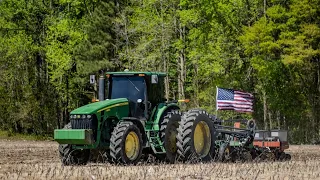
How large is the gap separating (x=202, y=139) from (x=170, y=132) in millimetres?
1196

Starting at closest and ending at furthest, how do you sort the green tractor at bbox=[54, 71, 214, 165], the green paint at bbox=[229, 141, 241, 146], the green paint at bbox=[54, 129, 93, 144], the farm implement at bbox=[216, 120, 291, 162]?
the green paint at bbox=[54, 129, 93, 144] → the green tractor at bbox=[54, 71, 214, 165] → the farm implement at bbox=[216, 120, 291, 162] → the green paint at bbox=[229, 141, 241, 146]

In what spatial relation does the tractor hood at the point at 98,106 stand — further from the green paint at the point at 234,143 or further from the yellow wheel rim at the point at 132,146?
the green paint at the point at 234,143

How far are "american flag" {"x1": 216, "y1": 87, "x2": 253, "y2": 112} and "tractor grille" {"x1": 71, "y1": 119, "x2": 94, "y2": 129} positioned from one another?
14182 mm

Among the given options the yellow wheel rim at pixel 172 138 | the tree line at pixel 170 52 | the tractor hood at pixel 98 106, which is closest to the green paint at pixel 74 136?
the tractor hood at pixel 98 106

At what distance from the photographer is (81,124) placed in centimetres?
1633

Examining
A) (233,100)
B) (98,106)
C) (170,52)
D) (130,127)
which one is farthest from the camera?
(170,52)

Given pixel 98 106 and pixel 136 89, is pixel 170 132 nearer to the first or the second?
pixel 136 89

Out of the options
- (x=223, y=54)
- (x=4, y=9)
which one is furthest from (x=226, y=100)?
(x=4, y=9)

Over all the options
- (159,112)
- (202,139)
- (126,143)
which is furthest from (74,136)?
(202,139)

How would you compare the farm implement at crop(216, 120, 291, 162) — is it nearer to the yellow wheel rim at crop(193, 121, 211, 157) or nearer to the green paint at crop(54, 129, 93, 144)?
the yellow wheel rim at crop(193, 121, 211, 157)

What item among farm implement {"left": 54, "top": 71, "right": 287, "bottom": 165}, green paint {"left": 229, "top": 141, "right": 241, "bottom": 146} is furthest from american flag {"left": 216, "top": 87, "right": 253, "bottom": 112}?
farm implement {"left": 54, "top": 71, "right": 287, "bottom": 165}

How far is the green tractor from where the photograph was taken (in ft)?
52.7

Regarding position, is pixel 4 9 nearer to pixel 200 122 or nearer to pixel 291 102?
pixel 291 102

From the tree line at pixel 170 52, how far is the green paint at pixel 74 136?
74.2 feet
